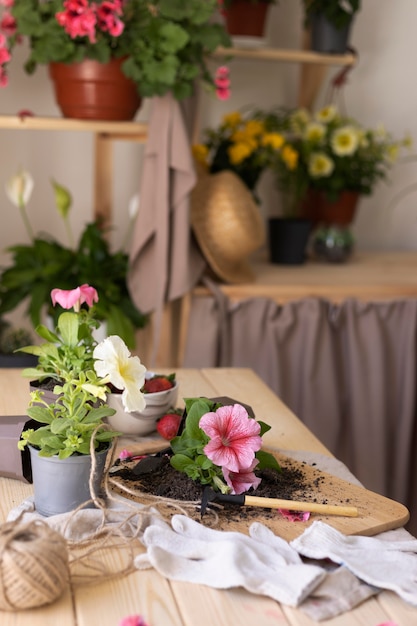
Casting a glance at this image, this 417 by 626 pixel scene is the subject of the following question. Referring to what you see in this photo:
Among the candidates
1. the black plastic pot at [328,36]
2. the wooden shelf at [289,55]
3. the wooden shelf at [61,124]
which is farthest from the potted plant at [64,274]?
the black plastic pot at [328,36]

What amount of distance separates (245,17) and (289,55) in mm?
189

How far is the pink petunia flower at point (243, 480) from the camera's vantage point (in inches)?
48.2

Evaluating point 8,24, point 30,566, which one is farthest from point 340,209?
point 30,566

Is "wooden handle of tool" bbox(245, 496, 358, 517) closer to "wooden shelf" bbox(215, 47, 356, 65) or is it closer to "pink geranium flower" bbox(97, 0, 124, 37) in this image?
"pink geranium flower" bbox(97, 0, 124, 37)

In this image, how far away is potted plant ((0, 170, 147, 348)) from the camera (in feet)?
8.49

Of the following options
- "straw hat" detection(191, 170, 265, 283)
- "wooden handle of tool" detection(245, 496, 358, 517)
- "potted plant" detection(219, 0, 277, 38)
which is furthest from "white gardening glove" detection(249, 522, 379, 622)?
"potted plant" detection(219, 0, 277, 38)

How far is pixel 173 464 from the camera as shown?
1.27 meters

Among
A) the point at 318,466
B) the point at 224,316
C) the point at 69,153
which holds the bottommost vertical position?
the point at 224,316

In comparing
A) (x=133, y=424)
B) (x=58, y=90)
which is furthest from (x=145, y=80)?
(x=133, y=424)

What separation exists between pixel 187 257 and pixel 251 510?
1388mm

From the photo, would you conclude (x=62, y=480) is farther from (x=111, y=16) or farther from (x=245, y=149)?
(x=245, y=149)

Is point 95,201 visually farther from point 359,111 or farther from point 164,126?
point 359,111

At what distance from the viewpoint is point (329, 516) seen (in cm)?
121

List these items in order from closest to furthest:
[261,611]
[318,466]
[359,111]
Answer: [261,611], [318,466], [359,111]
